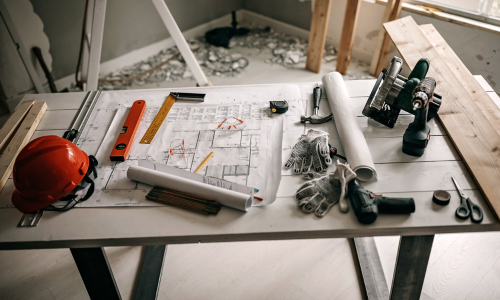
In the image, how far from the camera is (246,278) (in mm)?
1764

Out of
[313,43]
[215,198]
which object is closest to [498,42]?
[313,43]

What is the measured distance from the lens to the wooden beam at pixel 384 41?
2795 millimetres

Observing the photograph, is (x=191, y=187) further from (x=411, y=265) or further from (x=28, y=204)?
(x=411, y=265)

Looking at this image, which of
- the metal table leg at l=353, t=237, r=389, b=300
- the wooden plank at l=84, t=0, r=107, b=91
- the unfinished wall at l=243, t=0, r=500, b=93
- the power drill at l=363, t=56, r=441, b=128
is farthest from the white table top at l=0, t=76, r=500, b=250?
the unfinished wall at l=243, t=0, r=500, b=93

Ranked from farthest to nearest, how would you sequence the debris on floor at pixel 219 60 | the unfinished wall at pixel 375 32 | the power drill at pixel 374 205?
the debris on floor at pixel 219 60, the unfinished wall at pixel 375 32, the power drill at pixel 374 205

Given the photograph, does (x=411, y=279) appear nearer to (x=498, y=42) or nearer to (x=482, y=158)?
(x=482, y=158)

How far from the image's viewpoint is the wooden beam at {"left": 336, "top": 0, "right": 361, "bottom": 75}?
9.21 ft

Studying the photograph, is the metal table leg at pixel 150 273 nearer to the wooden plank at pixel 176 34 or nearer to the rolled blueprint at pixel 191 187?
the rolled blueprint at pixel 191 187

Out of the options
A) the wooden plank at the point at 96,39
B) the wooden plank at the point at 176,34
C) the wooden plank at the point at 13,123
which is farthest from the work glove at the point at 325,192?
the wooden plank at the point at 96,39

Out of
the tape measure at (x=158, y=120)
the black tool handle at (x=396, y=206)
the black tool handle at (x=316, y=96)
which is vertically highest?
the black tool handle at (x=396, y=206)

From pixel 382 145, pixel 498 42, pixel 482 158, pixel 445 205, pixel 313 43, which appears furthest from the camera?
pixel 313 43

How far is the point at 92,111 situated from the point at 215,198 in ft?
2.57

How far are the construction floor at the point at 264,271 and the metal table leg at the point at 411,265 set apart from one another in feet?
1.48

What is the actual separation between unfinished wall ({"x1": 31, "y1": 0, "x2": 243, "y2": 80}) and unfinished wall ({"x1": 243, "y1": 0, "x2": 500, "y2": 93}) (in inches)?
26.9
